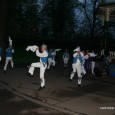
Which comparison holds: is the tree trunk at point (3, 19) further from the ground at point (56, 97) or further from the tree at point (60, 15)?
the tree at point (60, 15)

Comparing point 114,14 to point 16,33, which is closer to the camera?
point 114,14

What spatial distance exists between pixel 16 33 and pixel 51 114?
1787 inches

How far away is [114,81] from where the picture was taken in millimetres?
18250

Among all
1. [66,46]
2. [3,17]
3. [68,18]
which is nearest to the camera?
[3,17]

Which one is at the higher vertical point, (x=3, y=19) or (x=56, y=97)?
(x=3, y=19)

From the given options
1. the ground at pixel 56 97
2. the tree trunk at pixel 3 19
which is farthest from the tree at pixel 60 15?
the ground at pixel 56 97

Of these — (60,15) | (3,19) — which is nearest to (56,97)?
(3,19)

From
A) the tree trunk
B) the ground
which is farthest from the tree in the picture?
the ground

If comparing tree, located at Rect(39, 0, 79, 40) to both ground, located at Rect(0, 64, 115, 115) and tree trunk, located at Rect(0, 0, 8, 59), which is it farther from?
ground, located at Rect(0, 64, 115, 115)

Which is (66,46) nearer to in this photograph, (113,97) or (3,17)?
(3,17)

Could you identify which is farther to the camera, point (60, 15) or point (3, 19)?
point (60, 15)

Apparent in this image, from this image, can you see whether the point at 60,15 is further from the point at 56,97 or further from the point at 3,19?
the point at 56,97

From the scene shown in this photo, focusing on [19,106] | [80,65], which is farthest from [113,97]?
[19,106]

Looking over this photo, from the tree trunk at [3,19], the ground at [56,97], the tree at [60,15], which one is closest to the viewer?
the ground at [56,97]
